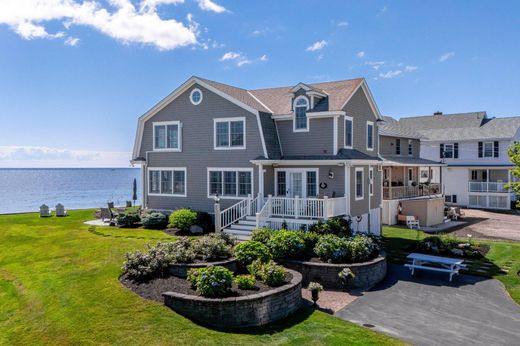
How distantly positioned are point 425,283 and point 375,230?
901 centimetres

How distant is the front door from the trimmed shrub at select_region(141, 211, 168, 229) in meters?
6.91

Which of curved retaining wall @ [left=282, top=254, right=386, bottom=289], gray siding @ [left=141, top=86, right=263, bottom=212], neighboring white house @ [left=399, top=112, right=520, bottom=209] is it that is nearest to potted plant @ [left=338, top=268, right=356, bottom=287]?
curved retaining wall @ [left=282, top=254, right=386, bottom=289]

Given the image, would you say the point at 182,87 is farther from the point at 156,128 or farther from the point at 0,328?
the point at 0,328

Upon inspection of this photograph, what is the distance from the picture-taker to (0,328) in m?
9.59

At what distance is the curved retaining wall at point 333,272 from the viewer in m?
13.7

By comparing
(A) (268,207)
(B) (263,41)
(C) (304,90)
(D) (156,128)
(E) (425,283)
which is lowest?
(E) (425,283)

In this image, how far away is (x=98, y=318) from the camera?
9.59m

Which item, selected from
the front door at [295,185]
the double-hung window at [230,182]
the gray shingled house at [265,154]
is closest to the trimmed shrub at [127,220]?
the gray shingled house at [265,154]

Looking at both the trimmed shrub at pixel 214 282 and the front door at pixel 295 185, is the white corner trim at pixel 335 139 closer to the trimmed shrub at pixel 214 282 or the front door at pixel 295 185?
the front door at pixel 295 185

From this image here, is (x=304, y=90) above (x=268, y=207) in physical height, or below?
above

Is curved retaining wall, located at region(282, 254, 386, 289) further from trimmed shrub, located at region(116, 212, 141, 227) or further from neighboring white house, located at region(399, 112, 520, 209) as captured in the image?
neighboring white house, located at region(399, 112, 520, 209)

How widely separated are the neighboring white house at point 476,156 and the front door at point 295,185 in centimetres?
2037

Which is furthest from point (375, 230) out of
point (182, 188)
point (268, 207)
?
point (182, 188)

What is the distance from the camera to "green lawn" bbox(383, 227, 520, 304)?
14497 millimetres
